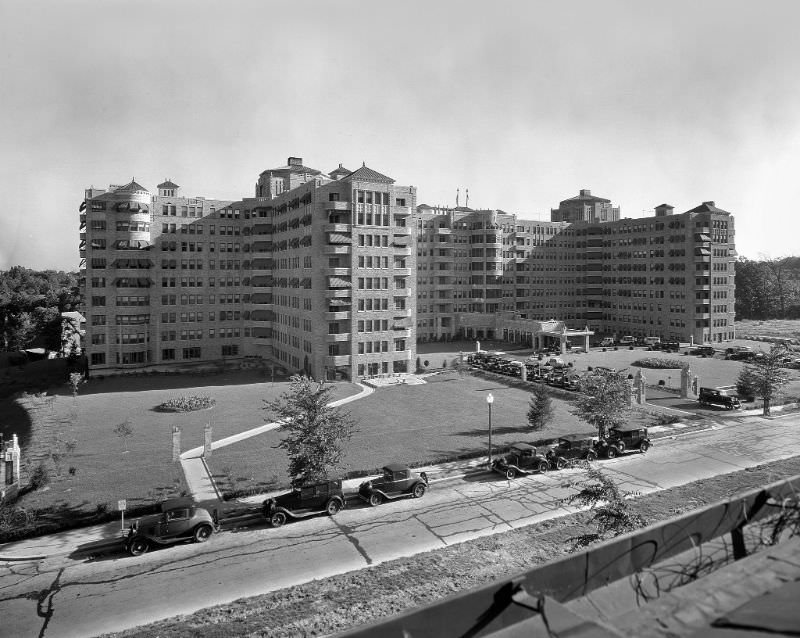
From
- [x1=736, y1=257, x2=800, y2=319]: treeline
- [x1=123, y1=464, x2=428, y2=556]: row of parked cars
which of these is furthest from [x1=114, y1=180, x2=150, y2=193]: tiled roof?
[x1=736, y1=257, x2=800, y2=319]: treeline

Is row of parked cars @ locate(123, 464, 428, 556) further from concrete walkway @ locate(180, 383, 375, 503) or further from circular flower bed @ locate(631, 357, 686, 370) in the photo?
circular flower bed @ locate(631, 357, 686, 370)

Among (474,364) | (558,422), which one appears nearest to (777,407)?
(558,422)

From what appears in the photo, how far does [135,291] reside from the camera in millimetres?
83125

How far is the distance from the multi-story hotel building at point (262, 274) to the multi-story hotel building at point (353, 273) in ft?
0.59

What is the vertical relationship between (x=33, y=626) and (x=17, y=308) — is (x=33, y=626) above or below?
below

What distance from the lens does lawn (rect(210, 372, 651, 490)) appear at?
3866 cm

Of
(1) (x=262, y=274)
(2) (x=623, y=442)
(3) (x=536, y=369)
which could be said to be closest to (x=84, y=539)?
(2) (x=623, y=442)

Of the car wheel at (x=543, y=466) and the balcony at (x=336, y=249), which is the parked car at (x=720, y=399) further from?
the balcony at (x=336, y=249)

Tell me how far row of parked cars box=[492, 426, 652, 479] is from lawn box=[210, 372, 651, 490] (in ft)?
13.9

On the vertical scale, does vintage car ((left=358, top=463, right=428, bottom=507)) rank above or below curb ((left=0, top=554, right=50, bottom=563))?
above

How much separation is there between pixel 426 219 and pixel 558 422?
69022 millimetres

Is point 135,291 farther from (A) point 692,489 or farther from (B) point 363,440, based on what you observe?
(A) point 692,489

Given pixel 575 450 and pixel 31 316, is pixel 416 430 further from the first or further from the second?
pixel 31 316

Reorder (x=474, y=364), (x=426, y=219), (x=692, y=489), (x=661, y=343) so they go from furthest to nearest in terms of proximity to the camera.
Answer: (x=426, y=219)
(x=661, y=343)
(x=474, y=364)
(x=692, y=489)
